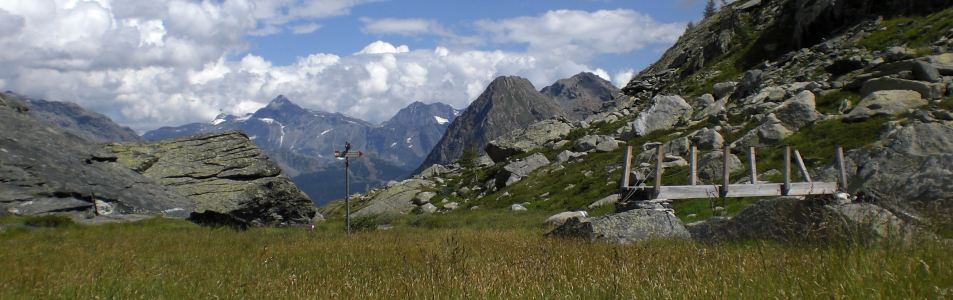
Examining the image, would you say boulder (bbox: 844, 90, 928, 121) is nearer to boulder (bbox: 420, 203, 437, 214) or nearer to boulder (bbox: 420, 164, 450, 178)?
boulder (bbox: 420, 203, 437, 214)

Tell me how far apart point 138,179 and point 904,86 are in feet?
122

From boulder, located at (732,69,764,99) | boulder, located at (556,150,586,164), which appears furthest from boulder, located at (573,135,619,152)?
boulder, located at (732,69,764,99)

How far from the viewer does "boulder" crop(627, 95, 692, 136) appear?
49594mm

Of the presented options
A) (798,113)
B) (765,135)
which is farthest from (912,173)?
(798,113)

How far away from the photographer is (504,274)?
6.28 meters

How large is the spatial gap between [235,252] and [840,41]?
2095 inches

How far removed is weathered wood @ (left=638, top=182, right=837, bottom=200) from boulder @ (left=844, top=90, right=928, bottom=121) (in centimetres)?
1536

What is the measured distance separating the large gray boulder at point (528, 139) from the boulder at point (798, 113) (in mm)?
29080

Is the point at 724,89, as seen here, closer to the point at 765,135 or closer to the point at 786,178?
the point at 765,135

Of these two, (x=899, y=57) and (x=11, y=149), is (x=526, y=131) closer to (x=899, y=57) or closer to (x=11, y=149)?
(x=899, y=57)

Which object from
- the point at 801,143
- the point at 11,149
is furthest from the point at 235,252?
the point at 801,143

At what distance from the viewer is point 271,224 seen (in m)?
24.9

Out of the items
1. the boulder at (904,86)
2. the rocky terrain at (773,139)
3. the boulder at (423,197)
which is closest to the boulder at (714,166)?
the rocky terrain at (773,139)

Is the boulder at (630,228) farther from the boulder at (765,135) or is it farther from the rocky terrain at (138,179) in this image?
the boulder at (765,135)
